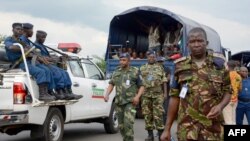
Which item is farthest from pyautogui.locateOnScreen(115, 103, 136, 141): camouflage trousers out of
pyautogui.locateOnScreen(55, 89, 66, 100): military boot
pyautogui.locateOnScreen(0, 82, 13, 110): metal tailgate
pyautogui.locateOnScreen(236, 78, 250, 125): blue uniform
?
pyautogui.locateOnScreen(236, 78, 250, 125): blue uniform

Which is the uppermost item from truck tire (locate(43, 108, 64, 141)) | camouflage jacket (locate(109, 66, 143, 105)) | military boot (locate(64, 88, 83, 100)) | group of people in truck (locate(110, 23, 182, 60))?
group of people in truck (locate(110, 23, 182, 60))

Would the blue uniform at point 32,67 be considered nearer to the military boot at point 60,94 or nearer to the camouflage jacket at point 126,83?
the military boot at point 60,94

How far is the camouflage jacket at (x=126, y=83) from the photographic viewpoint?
7984 mm

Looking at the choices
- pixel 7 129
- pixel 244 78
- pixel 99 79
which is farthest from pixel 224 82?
pixel 99 79

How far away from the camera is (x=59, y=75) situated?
27.9 ft

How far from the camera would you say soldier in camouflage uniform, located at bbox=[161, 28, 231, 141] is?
4.35m

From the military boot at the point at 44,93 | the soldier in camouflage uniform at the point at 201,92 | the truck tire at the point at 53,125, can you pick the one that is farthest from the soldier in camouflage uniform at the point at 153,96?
the soldier in camouflage uniform at the point at 201,92

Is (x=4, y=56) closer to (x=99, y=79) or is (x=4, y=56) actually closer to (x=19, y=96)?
(x=19, y=96)

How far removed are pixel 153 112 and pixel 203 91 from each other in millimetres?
5176

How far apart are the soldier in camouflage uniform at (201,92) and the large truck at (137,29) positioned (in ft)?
28.7

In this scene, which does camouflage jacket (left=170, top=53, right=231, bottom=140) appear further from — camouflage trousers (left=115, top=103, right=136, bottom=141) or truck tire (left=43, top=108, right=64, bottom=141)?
truck tire (left=43, top=108, right=64, bottom=141)

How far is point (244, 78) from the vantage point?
9547 mm

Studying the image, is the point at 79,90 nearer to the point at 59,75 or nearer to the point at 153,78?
the point at 59,75

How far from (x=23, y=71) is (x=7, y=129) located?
1.01 metres
